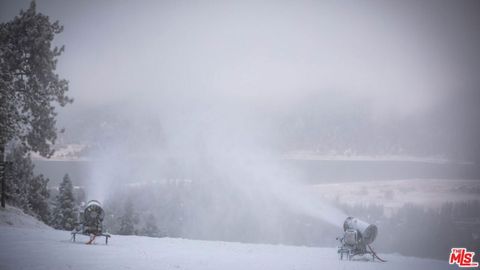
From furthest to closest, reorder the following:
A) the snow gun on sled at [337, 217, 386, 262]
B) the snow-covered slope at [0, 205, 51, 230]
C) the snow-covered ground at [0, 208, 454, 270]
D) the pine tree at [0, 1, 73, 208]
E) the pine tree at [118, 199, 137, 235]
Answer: the pine tree at [118, 199, 137, 235] → the pine tree at [0, 1, 73, 208] → the snow-covered slope at [0, 205, 51, 230] → the snow gun on sled at [337, 217, 386, 262] → the snow-covered ground at [0, 208, 454, 270]

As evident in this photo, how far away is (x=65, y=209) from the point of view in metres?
60.2

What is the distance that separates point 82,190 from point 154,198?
7601 cm

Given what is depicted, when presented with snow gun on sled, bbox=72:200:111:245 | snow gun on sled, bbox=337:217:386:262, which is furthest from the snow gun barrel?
snow gun on sled, bbox=72:200:111:245

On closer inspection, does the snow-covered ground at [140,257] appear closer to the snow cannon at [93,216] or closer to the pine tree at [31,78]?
the snow cannon at [93,216]

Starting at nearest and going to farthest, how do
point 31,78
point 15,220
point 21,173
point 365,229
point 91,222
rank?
point 91,222 → point 365,229 → point 15,220 → point 31,78 → point 21,173

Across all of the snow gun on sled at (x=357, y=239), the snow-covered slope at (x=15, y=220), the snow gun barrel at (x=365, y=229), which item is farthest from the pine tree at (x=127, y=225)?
the snow gun on sled at (x=357, y=239)

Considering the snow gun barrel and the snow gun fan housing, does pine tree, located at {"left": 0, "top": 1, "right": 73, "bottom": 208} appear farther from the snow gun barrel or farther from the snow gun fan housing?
the snow gun barrel

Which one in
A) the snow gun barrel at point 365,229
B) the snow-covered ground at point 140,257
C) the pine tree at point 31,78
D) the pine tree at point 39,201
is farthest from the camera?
the pine tree at point 39,201

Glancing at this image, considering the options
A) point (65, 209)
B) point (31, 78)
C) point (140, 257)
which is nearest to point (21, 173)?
point (65, 209)

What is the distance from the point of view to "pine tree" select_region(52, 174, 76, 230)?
5918 cm

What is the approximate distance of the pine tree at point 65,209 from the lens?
59178 millimetres

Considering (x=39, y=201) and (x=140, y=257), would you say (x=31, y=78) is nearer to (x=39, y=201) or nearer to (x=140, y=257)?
(x=140, y=257)

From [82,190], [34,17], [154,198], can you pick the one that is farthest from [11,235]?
[154,198]

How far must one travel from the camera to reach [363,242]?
973 inches
